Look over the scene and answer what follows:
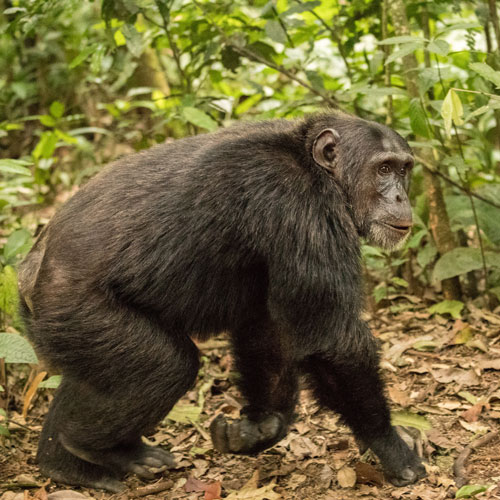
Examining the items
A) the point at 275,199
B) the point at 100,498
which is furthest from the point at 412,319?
the point at 100,498

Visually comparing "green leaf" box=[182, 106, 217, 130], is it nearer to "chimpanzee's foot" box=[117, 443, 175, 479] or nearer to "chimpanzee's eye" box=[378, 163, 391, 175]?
"chimpanzee's eye" box=[378, 163, 391, 175]

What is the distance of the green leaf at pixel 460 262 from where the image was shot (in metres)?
6.55

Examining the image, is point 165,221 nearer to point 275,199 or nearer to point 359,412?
point 275,199

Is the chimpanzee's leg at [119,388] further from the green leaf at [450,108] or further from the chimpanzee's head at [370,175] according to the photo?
the green leaf at [450,108]

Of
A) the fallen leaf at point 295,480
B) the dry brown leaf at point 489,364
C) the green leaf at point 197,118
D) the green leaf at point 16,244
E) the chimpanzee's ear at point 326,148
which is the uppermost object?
the green leaf at point 197,118

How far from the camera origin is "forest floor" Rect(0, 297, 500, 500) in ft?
15.4

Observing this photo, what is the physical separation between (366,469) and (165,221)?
2174 mm

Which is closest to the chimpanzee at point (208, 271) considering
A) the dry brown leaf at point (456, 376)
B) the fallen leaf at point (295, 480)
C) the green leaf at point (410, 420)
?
the green leaf at point (410, 420)

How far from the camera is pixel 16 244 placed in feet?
19.7

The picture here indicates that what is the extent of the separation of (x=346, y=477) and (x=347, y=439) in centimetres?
62

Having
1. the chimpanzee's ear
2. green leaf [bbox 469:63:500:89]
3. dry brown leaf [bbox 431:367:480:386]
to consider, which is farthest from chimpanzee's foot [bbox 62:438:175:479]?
green leaf [bbox 469:63:500:89]

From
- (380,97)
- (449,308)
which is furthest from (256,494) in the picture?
(380,97)

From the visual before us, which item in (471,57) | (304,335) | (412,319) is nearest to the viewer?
(304,335)

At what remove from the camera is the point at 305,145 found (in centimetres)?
502
